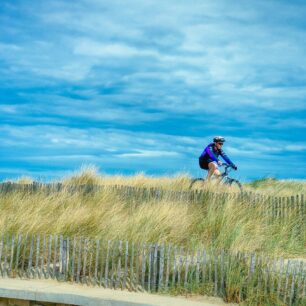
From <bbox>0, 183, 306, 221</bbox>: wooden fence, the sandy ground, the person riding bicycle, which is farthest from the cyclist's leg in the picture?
the sandy ground

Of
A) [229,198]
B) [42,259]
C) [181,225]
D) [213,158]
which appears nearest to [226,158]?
[213,158]

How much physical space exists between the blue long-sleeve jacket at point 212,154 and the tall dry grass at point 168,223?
301 cm

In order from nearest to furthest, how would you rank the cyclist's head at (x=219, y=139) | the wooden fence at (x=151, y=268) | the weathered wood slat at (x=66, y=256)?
the wooden fence at (x=151, y=268)
the weathered wood slat at (x=66, y=256)
the cyclist's head at (x=219, y=139)

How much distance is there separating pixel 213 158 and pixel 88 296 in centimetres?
993

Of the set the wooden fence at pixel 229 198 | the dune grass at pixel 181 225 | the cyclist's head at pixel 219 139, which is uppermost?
the cyclist's head at pixel 219 139

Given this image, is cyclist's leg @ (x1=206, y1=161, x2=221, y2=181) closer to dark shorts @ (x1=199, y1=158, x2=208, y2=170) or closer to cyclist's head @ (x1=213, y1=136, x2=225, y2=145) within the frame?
dark shorts @ (x1=199, y1=158, x2=208, y2=170)

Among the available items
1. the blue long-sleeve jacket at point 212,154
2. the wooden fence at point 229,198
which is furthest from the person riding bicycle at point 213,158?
the wooden fence at point 229,198

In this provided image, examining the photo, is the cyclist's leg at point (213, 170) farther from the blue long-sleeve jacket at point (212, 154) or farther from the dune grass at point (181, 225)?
the dune grass at point (181, 225)

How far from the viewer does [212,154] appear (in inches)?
682

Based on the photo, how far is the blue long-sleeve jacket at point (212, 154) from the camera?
56.8ft

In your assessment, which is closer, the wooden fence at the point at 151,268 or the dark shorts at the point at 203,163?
the wooden fence at the point at 151,268

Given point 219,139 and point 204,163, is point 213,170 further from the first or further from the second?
point 219,139

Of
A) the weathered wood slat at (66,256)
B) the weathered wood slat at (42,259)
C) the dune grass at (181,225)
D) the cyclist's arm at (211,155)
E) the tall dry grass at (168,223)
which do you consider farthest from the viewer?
the cyclist's arm at (211,155)

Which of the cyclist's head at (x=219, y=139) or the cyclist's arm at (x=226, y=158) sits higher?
the cyclist's head at (x=219, y=139)
